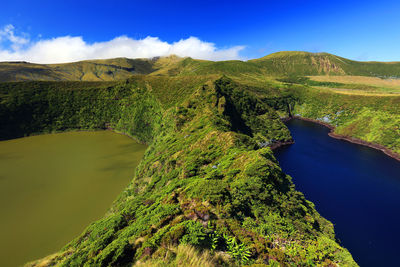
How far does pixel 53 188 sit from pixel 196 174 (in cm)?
4188

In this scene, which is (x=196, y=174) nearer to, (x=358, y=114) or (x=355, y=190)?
(x=355, y=190)

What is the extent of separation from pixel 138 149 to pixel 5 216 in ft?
126

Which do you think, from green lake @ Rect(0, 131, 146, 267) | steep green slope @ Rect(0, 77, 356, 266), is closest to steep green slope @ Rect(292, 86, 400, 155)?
steep green slope @ Rect(0, 77, 356, 266)

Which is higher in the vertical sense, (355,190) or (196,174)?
(196,174)

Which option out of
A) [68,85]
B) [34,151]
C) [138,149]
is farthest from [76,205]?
[68,85]

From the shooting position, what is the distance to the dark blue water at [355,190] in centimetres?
2944

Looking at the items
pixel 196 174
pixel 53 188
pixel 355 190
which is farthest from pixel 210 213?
pixel 355 190

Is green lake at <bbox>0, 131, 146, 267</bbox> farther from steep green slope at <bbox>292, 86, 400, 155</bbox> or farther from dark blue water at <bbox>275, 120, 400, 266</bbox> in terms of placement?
steep green slope at <bbox>292, 86, 400, 155</bbox>

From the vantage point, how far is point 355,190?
43.6 meters

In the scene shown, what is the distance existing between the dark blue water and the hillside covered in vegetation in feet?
33.8

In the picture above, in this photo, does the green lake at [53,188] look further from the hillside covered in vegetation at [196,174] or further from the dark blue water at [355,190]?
the dark blue water at [355,190]

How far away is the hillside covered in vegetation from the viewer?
11359 millimetres

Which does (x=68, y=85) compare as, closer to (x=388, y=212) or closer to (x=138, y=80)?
(x=138, y=80)

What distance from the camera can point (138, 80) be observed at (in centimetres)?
10575
